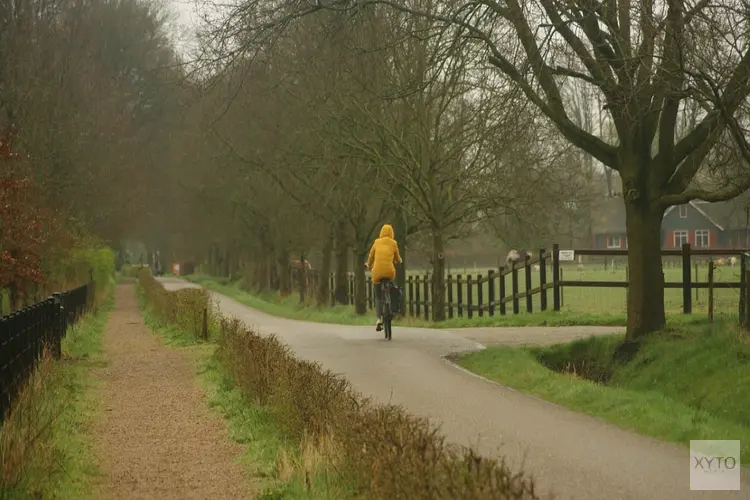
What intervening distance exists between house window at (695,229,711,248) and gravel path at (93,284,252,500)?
68499mm

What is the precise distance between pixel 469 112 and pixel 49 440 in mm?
18970

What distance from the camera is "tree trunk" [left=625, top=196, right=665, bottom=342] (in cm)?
1550

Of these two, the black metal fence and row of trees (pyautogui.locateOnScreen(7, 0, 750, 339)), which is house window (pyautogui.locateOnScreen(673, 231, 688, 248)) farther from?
the black metal fence

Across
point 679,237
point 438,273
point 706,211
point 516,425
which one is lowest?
point 516,425

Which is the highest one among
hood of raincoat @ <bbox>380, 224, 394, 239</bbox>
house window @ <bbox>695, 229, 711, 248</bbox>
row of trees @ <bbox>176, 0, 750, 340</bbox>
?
row of trees @ <bbox>176, 0, 750, 340</bbox>

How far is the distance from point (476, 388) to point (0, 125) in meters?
18.2

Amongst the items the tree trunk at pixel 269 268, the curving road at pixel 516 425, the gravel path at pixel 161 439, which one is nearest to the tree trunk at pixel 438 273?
the curving road at pixel 516 425

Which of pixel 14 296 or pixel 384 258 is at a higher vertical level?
pixel 384 258

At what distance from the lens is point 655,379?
13.7 m

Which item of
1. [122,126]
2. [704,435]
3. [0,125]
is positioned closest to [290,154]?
[0,125]

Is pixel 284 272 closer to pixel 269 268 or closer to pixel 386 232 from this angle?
pixel 269 268

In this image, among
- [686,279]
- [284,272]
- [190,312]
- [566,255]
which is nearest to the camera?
[686,279]

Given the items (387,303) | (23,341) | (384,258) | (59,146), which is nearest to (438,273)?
(384,258)

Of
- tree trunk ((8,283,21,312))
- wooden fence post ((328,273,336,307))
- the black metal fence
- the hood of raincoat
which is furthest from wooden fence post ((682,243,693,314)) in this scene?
wooden fence post ((328,273,336,307))
